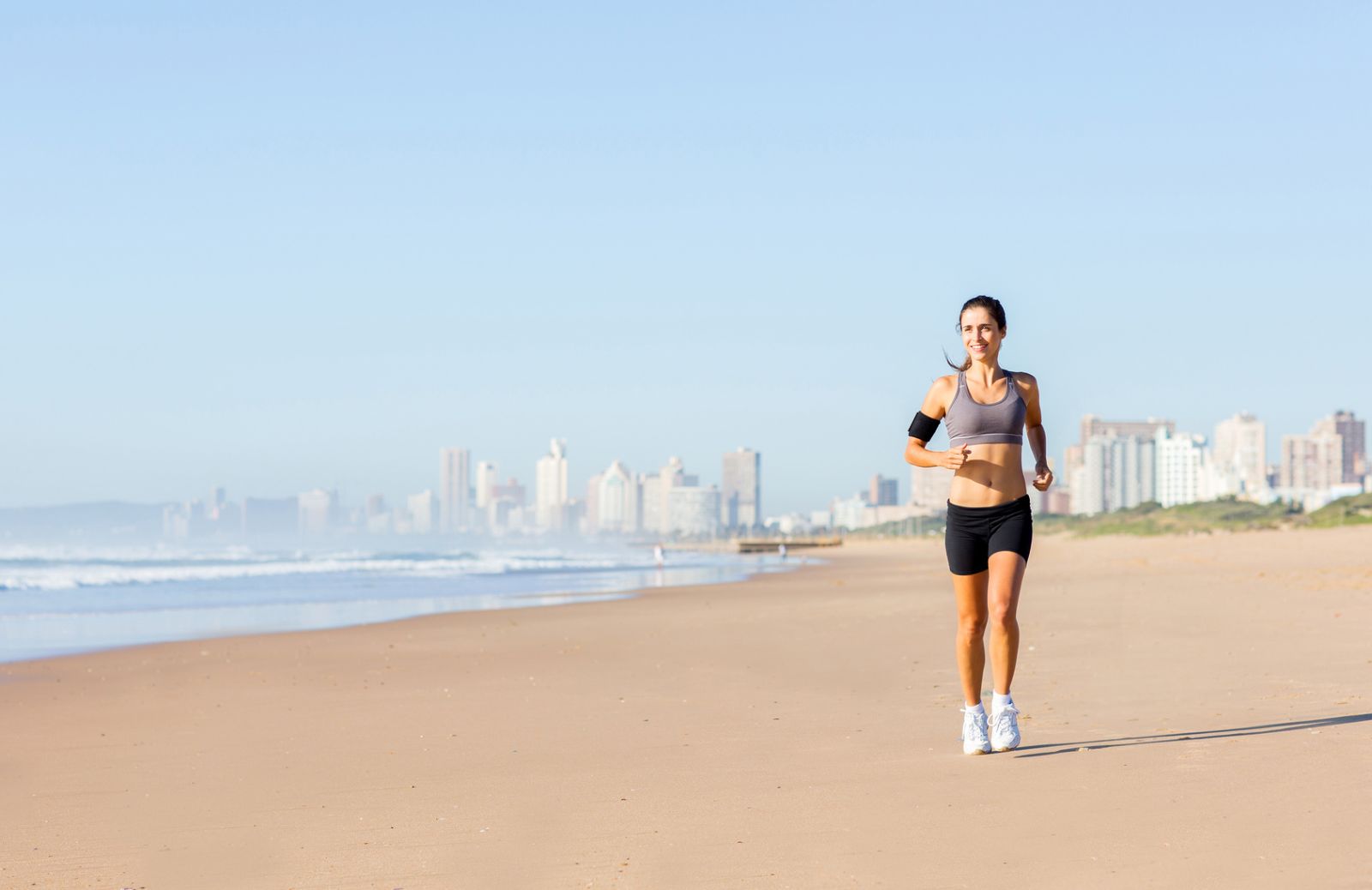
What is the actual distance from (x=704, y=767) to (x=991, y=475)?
5.68 ft

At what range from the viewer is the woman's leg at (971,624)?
228 inches

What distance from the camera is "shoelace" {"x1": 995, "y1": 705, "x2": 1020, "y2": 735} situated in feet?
18.2

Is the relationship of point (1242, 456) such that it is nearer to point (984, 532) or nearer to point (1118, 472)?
point (1118, 472)

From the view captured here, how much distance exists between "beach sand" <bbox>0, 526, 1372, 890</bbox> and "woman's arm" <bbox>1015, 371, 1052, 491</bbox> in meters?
1.17

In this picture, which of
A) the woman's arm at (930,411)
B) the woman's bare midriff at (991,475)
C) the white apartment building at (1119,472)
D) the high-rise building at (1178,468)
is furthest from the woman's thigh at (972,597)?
the white apartment building at (1119,472)

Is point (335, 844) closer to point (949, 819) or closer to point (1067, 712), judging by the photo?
point (949, 819)

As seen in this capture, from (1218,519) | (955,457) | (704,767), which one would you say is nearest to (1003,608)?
(955,457)

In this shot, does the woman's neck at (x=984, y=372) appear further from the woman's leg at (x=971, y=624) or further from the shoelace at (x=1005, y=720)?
the shoelace at (x=1005, y=720)

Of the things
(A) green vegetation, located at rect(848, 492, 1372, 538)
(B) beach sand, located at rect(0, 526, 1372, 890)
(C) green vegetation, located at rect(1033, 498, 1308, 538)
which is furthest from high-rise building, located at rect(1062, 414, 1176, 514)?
(B) beach sand, located at rect(0, 526, 1372, 890)

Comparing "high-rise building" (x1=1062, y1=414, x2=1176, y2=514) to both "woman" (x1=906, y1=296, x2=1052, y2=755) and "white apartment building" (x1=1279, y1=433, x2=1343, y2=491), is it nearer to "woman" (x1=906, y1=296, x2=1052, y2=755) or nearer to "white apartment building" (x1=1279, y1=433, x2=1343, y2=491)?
"white apartment building" (x1=1279, y1=433, x2=1343, y2=491)

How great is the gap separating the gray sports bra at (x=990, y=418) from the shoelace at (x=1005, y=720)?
113cm

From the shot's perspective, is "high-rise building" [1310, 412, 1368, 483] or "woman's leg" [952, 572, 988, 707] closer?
"woman's leg" [952, 572, 988, 707]

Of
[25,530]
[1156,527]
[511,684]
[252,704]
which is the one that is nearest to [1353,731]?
[511,684]

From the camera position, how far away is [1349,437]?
18438 cm
